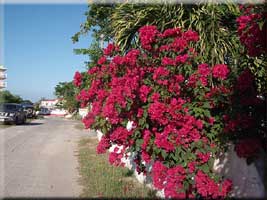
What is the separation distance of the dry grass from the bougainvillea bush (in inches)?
65.9

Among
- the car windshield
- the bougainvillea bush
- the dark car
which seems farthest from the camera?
the car windshield

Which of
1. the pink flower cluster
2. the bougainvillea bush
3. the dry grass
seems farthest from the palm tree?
the dry grass

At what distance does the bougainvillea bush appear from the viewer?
13.6 feet

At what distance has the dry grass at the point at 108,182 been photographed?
6275 millimetres

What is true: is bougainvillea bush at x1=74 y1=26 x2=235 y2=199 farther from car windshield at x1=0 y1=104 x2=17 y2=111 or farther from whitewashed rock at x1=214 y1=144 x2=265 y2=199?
car windshield at x1=0 y1=104 x2=17 y2=111

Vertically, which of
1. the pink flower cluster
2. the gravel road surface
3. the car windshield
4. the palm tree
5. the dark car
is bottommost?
the gravel road surface

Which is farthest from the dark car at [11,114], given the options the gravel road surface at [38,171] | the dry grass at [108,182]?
the dry grass at [108,182]

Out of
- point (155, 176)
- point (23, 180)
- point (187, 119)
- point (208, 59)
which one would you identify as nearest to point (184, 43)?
point (208, 59)

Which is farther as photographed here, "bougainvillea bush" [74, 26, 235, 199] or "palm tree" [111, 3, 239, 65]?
"palm tree" [111, 3, 239, 65]

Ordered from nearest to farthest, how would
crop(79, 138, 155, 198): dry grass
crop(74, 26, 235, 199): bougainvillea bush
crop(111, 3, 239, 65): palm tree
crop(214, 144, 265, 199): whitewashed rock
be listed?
crop(214, 144, 265, 199): whitewashed rock → crop(74, 26, 235, 199): bougainvillea bush → crop(111, 3, 239, 65): palm tree → crop(79, 138, 155, 198): dry grass

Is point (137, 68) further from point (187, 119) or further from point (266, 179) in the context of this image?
point (266, 179)

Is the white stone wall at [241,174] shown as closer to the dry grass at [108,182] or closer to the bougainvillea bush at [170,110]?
the bougainvillea bush at [170,110]

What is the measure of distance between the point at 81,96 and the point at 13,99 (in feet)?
181

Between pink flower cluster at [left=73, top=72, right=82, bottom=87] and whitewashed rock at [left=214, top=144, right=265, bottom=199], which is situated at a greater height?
pink flower cluster at [left=73, top=72, right=82, bottom=87]
